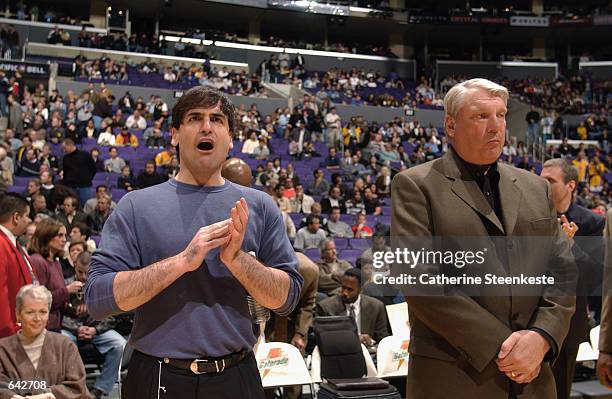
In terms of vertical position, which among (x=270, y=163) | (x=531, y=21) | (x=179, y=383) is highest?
(x=531, y=21)

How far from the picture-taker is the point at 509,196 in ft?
6.51

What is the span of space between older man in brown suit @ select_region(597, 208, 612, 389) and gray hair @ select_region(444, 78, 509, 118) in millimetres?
924

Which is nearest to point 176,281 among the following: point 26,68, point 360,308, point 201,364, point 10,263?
point 201,364

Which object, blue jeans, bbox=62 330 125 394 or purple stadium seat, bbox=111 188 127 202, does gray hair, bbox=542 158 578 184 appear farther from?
purple stadium seat, bbox=111 188 127 202

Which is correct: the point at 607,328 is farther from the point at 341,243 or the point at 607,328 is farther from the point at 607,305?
the point at 341,243

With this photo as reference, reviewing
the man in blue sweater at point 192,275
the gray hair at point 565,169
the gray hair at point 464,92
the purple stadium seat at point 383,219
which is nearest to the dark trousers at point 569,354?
the gray hair at point 565,169

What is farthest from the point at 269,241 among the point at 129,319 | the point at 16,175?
the point at 16,175

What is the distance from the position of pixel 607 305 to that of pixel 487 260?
3.12ft

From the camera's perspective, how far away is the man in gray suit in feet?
17.8

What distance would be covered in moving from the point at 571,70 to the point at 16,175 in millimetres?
22597

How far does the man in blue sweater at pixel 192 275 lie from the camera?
5.31 feet

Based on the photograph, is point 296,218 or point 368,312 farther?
point 296,218

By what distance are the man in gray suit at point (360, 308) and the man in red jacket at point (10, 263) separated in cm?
257

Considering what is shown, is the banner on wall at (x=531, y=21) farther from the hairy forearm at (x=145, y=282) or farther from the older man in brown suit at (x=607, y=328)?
the hairy forearm at (x=145, y=282)
